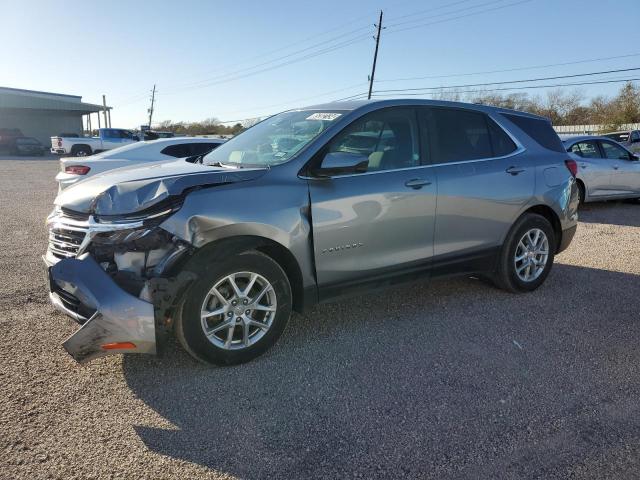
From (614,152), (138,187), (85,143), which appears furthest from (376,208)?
(85,143)

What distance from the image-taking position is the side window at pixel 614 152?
1048cm

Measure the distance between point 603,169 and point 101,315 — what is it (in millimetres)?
10586

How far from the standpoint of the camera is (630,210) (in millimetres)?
10539

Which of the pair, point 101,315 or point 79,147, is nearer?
point 101,315

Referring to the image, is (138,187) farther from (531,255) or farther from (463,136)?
(531,255)

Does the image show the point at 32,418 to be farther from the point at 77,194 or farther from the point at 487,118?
the point at 487,118

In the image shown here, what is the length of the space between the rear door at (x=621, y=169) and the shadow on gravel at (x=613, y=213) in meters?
0.41

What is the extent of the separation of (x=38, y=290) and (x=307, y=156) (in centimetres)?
305

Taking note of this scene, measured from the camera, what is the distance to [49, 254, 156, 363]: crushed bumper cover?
2781mm

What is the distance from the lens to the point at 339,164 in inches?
135

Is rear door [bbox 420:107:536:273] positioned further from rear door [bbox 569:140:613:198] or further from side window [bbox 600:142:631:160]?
side window [bbox 600:142:631:160]

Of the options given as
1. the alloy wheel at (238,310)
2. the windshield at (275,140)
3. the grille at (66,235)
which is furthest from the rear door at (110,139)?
the alloy wheel at (238,310)

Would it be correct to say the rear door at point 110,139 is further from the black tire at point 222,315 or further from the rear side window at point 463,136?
the black tire at point 222,315

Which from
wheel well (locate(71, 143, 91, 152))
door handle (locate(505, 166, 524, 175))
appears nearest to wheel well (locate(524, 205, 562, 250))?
door handle (locate(505, 166, 524, 175))
